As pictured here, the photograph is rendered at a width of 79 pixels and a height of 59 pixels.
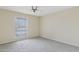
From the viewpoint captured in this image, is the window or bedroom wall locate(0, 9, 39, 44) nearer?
bedroom wall locate(0, 9, 39, 44)

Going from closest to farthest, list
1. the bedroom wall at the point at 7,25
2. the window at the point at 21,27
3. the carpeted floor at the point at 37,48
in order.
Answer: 1. the carpeted floor at the point at 37,48
2. the bedroom wall at the point at 7,25
3. the window at the point at 21,27

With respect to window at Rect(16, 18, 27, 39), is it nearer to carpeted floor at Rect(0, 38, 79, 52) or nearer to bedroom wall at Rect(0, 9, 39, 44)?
bedroom wall at Rect(0, 9, 39, 44)

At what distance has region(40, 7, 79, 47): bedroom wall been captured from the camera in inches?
138

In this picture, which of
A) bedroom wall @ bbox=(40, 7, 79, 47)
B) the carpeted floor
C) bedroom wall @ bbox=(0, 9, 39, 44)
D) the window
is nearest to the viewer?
the carpeted floor

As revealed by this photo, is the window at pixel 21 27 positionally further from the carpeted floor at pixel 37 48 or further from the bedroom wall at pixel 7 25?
the carpeted floor at pixel 37 48

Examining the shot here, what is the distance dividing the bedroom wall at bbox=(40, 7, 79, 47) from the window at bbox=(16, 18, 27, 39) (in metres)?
1.46

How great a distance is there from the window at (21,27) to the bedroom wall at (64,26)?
1.46m

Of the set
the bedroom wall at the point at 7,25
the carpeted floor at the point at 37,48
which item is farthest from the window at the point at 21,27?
the carpeted floor at the point at 37,48

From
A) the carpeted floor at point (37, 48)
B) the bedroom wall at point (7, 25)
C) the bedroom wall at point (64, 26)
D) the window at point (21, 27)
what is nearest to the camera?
the carpeted floor at point (37, 48)

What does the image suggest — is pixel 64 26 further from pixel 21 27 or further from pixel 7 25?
pixel 7 25

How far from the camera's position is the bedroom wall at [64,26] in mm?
3502

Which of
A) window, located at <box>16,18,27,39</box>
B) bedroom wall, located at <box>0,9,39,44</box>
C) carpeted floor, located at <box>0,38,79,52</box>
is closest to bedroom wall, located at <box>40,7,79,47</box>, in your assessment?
carpeted floor, located at <box>0,38,79,52</box>
